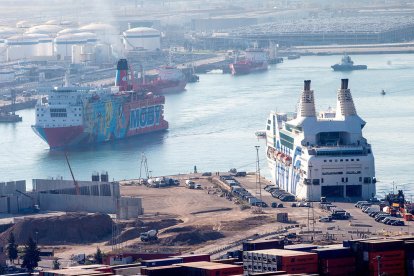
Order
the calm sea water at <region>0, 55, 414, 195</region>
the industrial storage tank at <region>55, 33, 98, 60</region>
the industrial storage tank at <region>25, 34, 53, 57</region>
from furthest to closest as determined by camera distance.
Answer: the industrial storage tank at <region>25, 34, 53, 57</region>
the industrial storage tank at <region>55, 33, 98, 60</region>
the calm sea water at <region>0, 55, 414, 195</region>

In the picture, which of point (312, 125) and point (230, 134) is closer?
point (312, 125)

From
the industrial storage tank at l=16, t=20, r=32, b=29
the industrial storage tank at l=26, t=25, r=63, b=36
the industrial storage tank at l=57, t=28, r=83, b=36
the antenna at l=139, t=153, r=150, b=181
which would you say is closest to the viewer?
the antenna at l=139, t=153, r=150, b=181

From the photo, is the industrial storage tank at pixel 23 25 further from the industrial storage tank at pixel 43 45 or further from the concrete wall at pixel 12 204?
the concrete wall at pixel 12 204

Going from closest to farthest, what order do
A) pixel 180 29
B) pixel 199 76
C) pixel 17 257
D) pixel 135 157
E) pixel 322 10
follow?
pixel 17 257 < pixel 135 157 < pixel 199 76 < pixel 180 29 < pixel 322 10

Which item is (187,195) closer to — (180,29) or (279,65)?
(279,65)

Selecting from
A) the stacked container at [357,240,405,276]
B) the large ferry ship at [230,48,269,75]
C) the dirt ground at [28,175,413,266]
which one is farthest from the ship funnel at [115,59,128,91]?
the stacked container at [357,240,405,276]

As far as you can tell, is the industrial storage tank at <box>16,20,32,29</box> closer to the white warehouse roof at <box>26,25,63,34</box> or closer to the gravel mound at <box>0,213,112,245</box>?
the white warehouse roof at <box>26,25,63,34</box>

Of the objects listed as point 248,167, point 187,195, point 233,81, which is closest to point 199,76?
point 233,81
